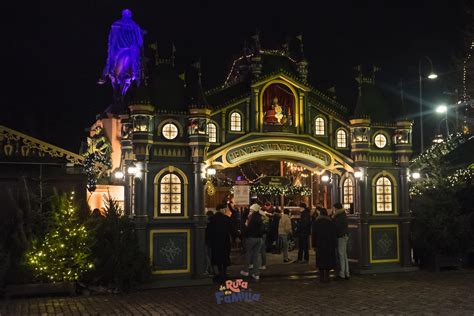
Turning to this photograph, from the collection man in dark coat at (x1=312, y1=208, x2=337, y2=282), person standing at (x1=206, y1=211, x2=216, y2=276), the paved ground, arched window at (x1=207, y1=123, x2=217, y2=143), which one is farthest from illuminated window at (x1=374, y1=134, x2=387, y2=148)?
person standing at (x1=206, y1=211, x2=216, y2=276)

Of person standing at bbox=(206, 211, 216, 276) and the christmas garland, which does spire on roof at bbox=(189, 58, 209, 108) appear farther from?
the christmas garland

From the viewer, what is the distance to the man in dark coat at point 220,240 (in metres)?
14.2

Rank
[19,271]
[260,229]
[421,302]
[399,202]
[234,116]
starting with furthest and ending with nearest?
1. [399,202]
2. [234,116]
3. [260,229]
4. [19,271]
5. [421,302]

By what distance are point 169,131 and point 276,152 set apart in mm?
3257

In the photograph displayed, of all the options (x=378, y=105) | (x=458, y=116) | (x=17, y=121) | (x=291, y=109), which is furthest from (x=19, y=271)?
(x=17, y=121)

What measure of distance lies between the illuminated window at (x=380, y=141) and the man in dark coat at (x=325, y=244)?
3.88 metres

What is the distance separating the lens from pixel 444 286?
43.9 ft

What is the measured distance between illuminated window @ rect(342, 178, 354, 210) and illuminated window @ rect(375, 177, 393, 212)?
82 cm

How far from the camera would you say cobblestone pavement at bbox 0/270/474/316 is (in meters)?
10.4

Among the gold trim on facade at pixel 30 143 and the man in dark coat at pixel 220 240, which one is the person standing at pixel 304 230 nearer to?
the man in dark coat at pixel 220 240

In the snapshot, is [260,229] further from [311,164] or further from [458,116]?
[458,116]

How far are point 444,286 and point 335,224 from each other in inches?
120

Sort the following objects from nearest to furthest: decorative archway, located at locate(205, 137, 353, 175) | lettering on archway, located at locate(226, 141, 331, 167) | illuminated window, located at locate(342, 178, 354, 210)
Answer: decorative archway, located at locate(205, 137, 353, 175) < lettering on archway, located at locate(226, 141, 331, 167) < illuminated window, located at locate(342, 178, 354, 210)

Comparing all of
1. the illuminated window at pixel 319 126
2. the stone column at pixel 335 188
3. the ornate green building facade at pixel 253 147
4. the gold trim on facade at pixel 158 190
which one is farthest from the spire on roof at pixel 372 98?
the gold trim on facade at pixel 158 190
